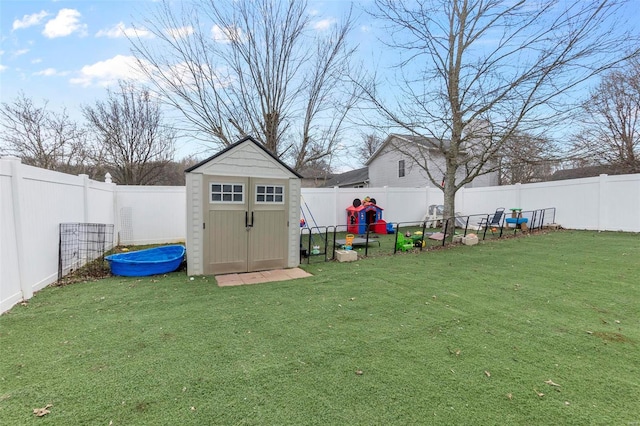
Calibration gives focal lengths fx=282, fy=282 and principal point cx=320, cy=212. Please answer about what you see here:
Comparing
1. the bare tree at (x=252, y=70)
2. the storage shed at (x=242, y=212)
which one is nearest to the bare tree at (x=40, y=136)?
the bare tree at (x=252, y=70)

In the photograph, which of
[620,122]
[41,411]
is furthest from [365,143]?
[620,122]

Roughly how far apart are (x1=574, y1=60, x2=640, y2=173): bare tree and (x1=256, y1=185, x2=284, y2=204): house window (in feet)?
54.5

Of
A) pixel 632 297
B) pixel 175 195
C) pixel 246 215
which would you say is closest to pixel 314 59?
pixel 175 195

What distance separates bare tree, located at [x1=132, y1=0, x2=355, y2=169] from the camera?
967 centimetres

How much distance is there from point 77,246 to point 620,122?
2484 centimetres

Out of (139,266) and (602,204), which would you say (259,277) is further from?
(602,204)

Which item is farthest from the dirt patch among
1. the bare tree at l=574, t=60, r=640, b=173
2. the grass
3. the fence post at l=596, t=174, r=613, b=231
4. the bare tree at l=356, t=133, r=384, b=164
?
the bare tree at l=574, t=60, r=640, b=173

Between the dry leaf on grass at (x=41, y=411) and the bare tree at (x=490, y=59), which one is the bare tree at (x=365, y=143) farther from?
the dry leaf on grass at (x=41, y=411)

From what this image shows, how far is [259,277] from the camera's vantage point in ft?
18.0

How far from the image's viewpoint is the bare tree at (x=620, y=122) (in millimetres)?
14398

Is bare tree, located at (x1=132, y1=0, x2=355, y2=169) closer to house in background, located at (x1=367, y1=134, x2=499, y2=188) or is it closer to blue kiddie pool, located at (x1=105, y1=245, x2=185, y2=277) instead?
blue kiddie pool, located at (x1=105, y1=245, x2=185, y2=277)

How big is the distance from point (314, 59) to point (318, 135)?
2.86 meters

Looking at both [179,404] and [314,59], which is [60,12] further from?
[179,404]

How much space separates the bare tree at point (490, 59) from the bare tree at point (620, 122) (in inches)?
400
